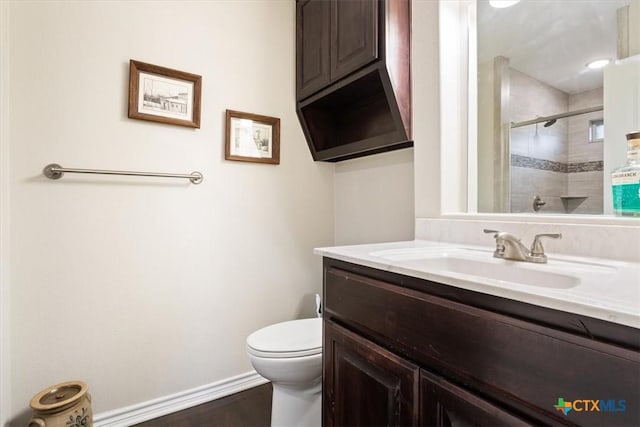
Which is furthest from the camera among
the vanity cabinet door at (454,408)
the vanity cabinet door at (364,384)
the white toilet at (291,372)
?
the white toilet at (291,372)

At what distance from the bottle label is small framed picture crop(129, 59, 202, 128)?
1.71 meters

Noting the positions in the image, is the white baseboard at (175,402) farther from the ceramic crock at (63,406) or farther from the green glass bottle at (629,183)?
the green glass bottle at (629,183)

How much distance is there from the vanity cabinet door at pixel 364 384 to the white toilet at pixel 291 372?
25 centimetres

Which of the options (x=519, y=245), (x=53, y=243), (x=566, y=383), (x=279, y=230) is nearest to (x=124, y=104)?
(x=53, y=243)

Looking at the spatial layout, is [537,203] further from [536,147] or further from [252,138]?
[252,138]

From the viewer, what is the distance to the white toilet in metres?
1.27

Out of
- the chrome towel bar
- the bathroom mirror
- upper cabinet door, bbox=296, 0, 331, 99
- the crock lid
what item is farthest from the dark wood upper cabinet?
the crock lid

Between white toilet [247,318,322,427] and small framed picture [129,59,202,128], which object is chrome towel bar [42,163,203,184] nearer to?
small framed picture [129,59,202,128]

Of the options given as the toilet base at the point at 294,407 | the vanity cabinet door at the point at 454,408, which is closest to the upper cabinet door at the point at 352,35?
the vanity cabinet door at the point at 454,408

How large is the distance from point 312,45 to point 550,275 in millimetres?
1616

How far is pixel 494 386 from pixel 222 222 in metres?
1.48

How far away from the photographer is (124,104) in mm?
→ 1473

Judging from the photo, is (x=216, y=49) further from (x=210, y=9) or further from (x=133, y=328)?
(x=133, y=328)

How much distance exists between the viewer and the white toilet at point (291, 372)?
1.27 meters
